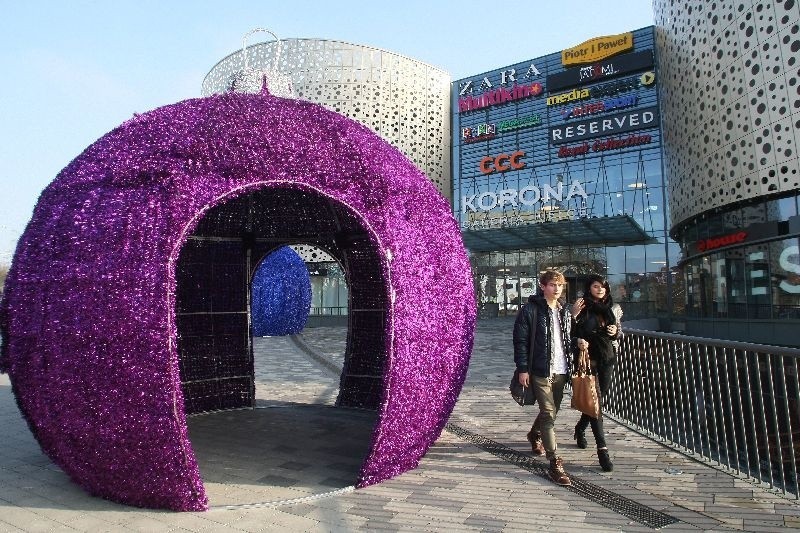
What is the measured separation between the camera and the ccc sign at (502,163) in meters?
38.7

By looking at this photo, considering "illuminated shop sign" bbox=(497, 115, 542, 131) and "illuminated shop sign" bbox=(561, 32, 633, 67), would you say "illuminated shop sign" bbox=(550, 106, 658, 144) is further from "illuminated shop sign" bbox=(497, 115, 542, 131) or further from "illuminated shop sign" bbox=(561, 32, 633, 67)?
"illuminated shop sign" bbox=(561, 32, 633, 67)

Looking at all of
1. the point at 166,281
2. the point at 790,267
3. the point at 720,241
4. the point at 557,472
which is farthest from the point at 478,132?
the point at 166,281

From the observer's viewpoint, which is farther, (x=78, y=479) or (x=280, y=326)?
(x=280, y=326)

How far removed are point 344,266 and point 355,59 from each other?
33.3 metres

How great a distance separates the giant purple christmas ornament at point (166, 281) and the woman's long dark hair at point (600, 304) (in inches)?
47.5

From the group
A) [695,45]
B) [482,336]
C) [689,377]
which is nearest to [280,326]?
[482,336]

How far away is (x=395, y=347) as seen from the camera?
4559 millimetres

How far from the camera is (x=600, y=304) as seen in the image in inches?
219

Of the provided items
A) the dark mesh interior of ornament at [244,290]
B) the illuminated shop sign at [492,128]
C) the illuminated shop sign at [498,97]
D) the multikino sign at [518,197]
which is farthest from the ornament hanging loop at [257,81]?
the illuminated shop sign at [498,97]

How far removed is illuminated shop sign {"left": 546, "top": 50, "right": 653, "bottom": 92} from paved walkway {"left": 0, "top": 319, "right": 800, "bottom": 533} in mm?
33869

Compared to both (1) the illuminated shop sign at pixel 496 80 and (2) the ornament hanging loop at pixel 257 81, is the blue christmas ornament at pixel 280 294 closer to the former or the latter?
(2) the ornament hanging loop at pixel 257 81

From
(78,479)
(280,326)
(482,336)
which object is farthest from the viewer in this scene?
(482,336)

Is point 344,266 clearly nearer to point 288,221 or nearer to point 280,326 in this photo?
point 288,221

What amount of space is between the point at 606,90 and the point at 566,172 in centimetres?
582
